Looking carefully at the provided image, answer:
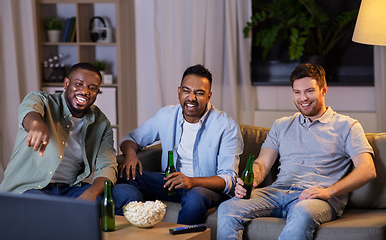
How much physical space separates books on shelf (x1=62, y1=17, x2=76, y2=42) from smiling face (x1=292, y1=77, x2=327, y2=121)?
2.74m

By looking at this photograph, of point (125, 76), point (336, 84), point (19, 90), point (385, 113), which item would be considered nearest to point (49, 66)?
point (19, 90)

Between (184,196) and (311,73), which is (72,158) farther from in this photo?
(311,73)

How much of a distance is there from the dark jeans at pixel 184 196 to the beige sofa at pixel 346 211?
0.23ft

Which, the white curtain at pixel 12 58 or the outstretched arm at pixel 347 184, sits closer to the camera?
the outstretched arm at pixel 347 184

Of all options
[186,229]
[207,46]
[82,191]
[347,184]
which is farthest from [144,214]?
[207,46]

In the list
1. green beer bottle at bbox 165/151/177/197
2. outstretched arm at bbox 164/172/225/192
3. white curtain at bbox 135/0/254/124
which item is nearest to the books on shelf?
white curtain at bbox 135/0/254/124

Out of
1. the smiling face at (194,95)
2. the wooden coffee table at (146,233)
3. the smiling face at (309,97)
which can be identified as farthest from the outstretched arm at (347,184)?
the smiling face at (194,95)

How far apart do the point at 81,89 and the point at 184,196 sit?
77 cm

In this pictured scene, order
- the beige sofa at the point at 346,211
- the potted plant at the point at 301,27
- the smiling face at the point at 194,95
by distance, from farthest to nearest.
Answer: the potted plant at the point at 301,27, the smiling face at the point at 194,95, the beige sofa at the point at 346,211

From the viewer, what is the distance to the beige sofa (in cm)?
179

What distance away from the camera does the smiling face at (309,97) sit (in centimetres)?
214

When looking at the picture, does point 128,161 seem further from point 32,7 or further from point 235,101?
point 32,7

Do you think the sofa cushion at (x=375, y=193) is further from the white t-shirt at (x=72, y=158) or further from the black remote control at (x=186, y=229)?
the white t-shirt at (x=72, y=158)

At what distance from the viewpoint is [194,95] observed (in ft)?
7.38
